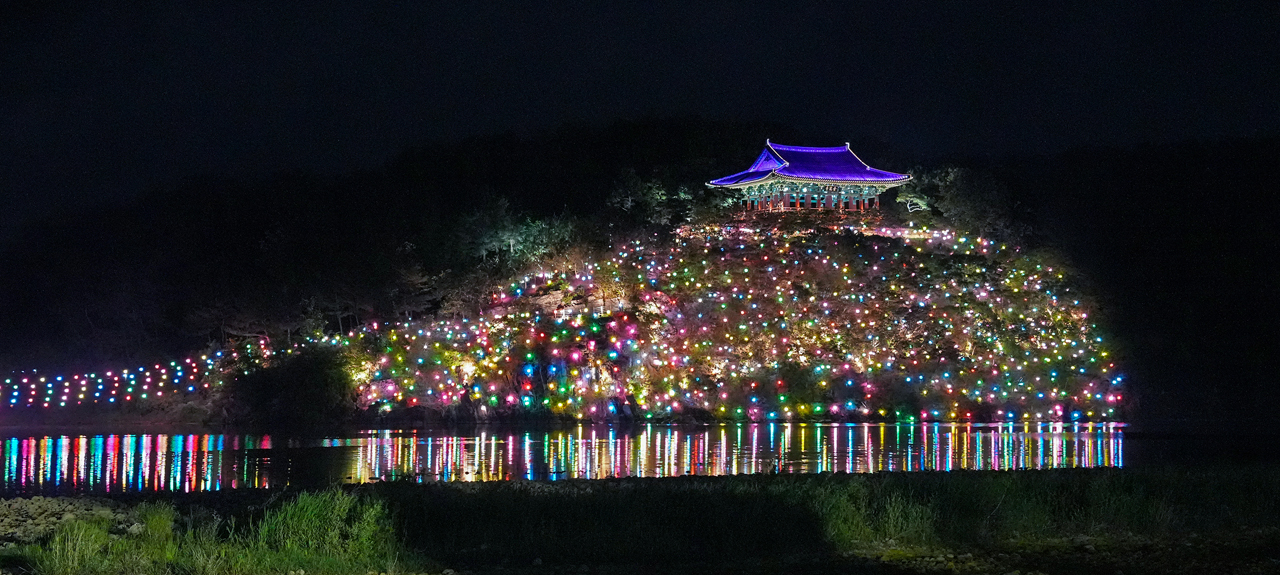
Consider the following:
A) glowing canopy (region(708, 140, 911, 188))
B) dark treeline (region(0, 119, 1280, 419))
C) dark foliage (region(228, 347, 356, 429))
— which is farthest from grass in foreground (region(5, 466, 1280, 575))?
glowing canopy (region(708, 140, 911, 188))

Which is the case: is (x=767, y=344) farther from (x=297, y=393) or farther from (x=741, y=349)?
(x=297, y=393)

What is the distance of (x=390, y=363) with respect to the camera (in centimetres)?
3753

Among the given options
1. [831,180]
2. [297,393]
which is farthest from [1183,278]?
[297,393]

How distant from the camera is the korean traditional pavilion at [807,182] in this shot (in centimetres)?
4950

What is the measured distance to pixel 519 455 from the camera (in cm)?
2295

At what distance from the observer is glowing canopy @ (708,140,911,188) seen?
4931 cm

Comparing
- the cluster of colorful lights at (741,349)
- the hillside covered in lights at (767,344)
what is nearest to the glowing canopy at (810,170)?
the hillside covered in lights at (767,344)

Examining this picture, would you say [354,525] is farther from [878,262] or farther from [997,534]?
[878,262]

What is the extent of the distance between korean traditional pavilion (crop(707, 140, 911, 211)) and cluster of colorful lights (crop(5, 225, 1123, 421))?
7.89 m

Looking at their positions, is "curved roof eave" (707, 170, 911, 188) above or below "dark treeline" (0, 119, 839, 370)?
above

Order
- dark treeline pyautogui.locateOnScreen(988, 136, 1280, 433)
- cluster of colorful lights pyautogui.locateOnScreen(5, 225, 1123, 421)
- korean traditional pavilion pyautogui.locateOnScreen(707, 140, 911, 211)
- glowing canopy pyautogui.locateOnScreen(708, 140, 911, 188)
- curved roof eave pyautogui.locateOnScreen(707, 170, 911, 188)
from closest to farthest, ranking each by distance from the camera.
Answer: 1. cluster of colorful lights pyautogui.locateOnScreen(5, 225, 1123, 421)
2. dark treeline pyautogui.locateOnScreen(988, 136, 1280, 433)
3. curved roof eave pyautogui.locateOnScreen(707, 170, 911, 188)
4. glowing canopy pyautogui.locateOnScreen(708, 140, 911, 188)
5. korean traditional pavilion pyautogui.locateOnScreen(707, 140, 911, 211)

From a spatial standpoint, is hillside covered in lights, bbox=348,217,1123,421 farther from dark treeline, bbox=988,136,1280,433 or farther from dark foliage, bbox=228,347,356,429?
dark treeline, bbox=988,136,1280,433

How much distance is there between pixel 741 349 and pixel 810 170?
47.6ft

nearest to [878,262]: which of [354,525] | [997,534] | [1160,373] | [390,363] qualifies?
[1160,373]
